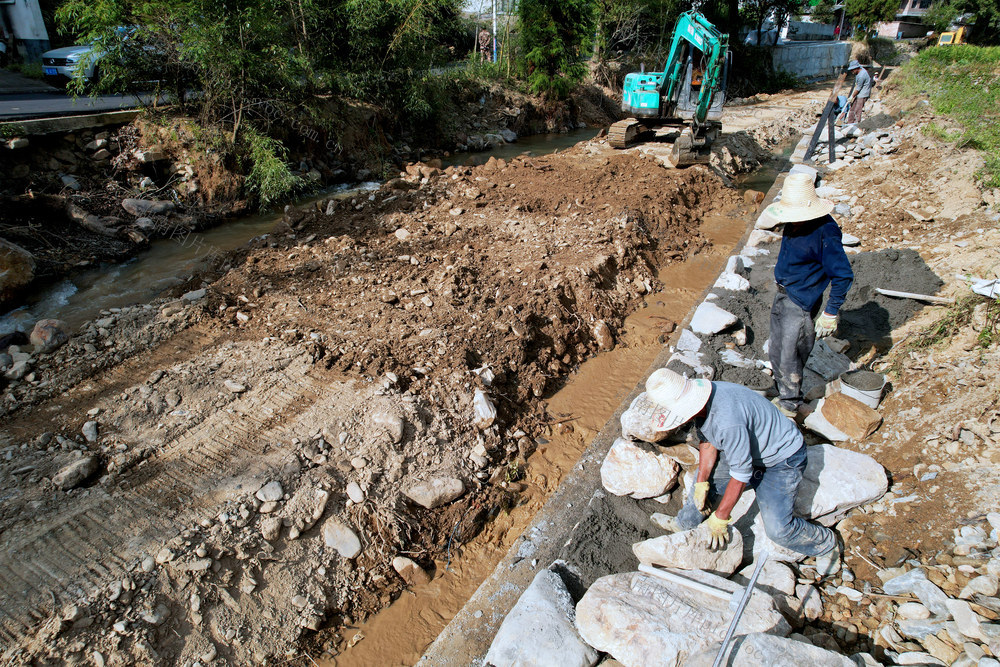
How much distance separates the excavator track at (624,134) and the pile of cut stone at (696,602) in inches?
374

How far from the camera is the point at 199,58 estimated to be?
30.2ft

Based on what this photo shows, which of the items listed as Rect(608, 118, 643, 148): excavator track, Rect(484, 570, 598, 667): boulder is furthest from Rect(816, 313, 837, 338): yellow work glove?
Rect(608, 118, 643, 148): excavator track

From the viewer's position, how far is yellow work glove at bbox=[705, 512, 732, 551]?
2.82 m

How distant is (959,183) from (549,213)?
5.51 m

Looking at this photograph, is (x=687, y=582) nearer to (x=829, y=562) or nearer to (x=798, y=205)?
(x=829, y=562)

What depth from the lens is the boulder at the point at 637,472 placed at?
11.6ft

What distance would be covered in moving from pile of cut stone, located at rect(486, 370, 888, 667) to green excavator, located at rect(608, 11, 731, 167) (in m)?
8.91

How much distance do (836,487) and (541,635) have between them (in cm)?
194

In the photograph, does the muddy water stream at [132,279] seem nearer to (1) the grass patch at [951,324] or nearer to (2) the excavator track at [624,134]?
(2) the excavator track at [624,134]

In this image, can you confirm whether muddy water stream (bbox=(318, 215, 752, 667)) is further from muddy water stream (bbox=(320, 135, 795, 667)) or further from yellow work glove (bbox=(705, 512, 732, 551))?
yellow work glove (bbox=(705, 512, 732, 551))

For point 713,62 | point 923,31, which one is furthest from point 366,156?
point 923,31

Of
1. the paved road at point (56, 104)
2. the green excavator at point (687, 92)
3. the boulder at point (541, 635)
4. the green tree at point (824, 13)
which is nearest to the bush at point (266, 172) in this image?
the paved road at point (56, 104)

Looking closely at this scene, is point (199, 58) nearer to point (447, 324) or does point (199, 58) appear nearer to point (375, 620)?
point (447, 324)

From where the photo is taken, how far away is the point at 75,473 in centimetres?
356
